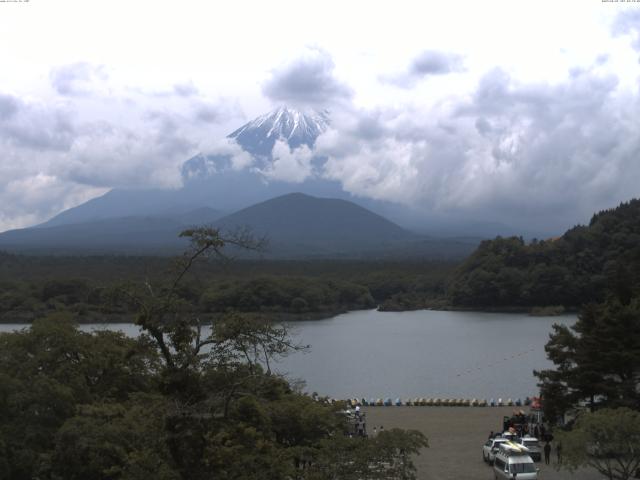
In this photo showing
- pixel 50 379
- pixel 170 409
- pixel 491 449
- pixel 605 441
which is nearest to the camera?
pixel 170 409

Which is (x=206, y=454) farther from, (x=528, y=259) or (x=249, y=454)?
(x=528, y=259)

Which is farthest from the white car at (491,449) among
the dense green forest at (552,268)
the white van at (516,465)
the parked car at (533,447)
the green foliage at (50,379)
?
the dense green forest at (552,268)

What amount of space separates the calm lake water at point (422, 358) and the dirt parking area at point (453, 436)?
381 centimetres

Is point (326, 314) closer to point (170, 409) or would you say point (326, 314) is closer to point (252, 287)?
point (252, 287)

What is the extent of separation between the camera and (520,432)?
16.7 metres

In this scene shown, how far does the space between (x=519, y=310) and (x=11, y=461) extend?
6042 cm

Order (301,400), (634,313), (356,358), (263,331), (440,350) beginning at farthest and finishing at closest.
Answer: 1. (440,350)
2. (356,358)
3. (634,313)
4. (301,400)
5. (263,331)

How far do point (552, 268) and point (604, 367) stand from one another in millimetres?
52154

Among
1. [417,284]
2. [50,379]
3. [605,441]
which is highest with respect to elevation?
[417,284]

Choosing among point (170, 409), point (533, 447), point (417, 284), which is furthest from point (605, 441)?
point (417, 284)

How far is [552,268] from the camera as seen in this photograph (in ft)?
217

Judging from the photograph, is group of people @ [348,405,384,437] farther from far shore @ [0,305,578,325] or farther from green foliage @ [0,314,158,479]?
far shore @ [0,305,578,325]

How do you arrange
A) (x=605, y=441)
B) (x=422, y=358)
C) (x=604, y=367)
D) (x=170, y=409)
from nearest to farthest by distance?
(x=170, y=409) < (x=605, y=441) < (x=604, y=367) < (x=422, y=358)

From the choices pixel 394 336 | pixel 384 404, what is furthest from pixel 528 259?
pixel 384 404
